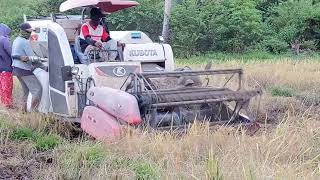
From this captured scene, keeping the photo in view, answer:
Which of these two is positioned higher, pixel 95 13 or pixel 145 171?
pixel 95 13

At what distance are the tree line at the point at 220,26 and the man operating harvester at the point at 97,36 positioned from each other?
53.9 feet

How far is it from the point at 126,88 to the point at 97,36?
61.1 inches

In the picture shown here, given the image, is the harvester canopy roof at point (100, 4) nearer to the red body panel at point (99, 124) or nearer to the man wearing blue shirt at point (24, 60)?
the man wearing blue shirt at point (24, 60)

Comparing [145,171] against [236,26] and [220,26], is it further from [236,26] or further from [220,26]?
[220,26]

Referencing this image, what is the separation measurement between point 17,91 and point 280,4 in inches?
761

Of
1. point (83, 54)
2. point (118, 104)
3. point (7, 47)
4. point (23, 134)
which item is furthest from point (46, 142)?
point (7, 47)

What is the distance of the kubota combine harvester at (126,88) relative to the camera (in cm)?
763

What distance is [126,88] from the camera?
8.30 meters

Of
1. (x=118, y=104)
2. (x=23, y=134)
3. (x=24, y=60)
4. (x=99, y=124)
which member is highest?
(x=24, y=60)

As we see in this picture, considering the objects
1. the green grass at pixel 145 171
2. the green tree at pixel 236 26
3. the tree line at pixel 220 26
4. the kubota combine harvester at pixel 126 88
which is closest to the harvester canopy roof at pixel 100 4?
the kubota combine harvester at pixel 126 88

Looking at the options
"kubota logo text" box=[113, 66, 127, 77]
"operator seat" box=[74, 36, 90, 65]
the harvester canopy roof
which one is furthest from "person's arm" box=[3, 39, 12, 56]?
"kubota logo text" box=[113, 66, 127, 77]

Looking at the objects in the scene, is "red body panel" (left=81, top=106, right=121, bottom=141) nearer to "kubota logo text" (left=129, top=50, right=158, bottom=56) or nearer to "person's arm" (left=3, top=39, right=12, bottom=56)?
"kubota logo text" (left=129, top=50, right=158, bottom=56)

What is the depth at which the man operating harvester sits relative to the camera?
30.3ft

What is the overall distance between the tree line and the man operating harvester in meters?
16.4
